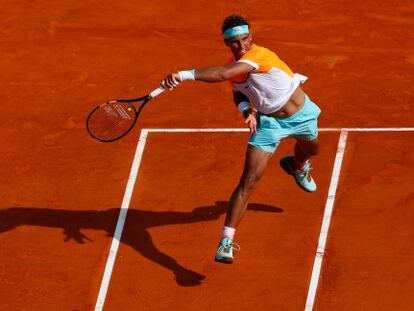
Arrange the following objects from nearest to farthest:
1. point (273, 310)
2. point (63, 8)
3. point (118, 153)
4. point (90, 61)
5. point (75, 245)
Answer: point (273, 310) < point (75, 245) < point (118, 153) < point (90, 61) < point (63, 8)

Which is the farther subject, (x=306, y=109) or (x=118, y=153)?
(x=118, y=153)

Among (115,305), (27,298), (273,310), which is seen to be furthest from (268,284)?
(27,298)

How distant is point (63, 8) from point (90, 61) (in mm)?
1665

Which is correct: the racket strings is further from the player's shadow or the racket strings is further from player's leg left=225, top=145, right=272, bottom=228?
player's leg left=225, top=145, right=272, bottom=228

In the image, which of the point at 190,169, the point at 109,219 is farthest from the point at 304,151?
the point at 109,219

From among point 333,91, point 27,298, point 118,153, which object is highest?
point 333,91

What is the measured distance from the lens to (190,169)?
1309 cm

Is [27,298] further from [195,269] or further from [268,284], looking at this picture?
[268,284]

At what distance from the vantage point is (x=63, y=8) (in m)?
16.6

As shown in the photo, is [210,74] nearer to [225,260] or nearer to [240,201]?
[240,201]

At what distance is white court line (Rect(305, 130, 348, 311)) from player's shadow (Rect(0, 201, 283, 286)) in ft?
1.88

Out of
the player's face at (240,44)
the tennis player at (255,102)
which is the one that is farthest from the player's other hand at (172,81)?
the player's face at (240,44)

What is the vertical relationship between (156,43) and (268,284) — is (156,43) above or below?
above

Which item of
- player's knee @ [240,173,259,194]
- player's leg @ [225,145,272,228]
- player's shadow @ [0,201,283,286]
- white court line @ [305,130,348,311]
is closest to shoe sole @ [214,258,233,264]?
player's leg @ [225,145,272,228]
